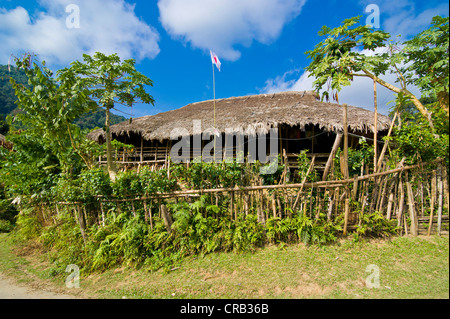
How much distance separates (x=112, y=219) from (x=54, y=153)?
218cm

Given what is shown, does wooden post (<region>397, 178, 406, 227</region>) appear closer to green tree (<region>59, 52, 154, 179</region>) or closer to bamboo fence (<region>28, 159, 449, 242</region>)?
bamboo fence (<region>28, 159, 449, 242</region>)

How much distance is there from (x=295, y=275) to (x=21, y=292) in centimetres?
435

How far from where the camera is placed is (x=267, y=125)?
24.2 ft

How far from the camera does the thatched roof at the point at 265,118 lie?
724 centimetres

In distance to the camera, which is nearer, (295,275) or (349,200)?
(295,275)

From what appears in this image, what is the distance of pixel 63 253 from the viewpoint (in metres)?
4.27

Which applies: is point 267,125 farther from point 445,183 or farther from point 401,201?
point 445,183

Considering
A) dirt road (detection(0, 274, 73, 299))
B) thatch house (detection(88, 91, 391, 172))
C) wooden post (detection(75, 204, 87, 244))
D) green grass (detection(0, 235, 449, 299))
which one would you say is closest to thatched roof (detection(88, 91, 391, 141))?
thatch house (detection(88, 91, 391, 172))

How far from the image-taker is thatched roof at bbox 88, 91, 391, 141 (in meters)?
7.24

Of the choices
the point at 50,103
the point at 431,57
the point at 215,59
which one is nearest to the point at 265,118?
the point at 215,59

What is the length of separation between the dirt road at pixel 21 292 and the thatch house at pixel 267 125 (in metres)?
5.57

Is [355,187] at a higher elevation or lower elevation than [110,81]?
lower

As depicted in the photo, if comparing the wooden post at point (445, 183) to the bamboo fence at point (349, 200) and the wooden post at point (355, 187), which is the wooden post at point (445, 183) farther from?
the wooden post at point (355, 187)

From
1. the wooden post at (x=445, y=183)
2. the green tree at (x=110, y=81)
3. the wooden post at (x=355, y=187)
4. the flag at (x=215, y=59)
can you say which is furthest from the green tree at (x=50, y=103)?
the wooden post at (x=445, y=183)
